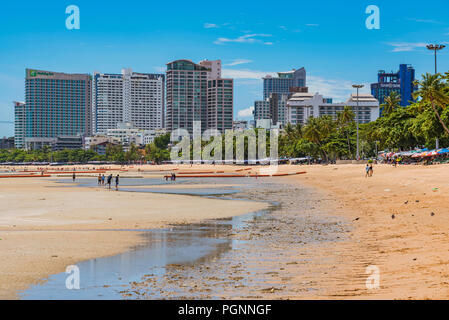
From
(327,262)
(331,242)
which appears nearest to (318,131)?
(331,242)

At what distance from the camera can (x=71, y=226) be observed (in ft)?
72.5

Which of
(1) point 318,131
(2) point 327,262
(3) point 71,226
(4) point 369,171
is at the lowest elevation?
(3) point 71,226

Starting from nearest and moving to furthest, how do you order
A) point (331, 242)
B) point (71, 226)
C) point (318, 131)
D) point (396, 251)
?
1. point (396, 251)
2. point (331, 242)
3. point (71, 226)
4. point (318, 131)

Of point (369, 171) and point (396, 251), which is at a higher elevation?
point (369, 171)

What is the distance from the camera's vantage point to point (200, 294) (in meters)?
9.95

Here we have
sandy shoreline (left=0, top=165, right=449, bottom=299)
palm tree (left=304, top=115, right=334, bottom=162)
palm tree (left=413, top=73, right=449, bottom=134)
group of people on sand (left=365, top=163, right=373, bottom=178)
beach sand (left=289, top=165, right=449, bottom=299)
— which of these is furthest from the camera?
palm tree (left=304, top=115, right=334, bottom=162)

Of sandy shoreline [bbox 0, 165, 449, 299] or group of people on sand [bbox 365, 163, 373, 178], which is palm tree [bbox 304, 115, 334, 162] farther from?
sandy shoreline [bbox 0, 165, 449, 299]

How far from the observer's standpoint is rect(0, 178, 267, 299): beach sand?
13.3m

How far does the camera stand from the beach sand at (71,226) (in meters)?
13.3

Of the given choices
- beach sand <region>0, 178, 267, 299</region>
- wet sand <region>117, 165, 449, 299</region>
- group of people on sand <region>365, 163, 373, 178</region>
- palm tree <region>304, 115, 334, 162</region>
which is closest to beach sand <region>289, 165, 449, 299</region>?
wet sand <region>117, 165, 449, 299</region>

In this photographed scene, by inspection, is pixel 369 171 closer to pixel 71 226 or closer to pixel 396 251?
pixel 71 226
